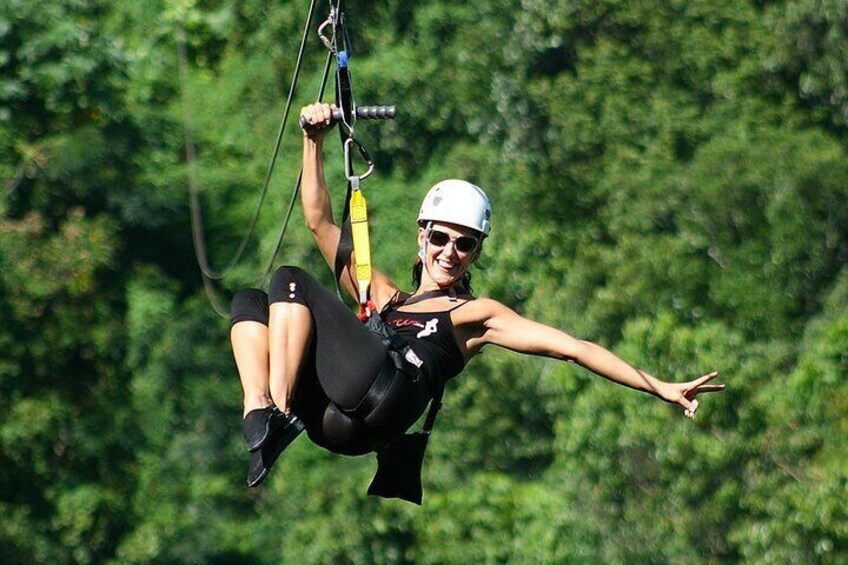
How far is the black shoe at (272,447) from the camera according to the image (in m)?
8.07

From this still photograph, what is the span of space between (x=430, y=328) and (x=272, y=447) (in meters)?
0.76

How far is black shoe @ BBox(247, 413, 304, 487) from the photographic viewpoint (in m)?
8.07

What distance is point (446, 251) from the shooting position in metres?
8.55

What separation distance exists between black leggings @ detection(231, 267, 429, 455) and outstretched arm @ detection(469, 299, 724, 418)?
0.36 meters

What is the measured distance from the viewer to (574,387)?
79.2 feet

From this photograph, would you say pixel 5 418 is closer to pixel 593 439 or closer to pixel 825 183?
pixel 593 439

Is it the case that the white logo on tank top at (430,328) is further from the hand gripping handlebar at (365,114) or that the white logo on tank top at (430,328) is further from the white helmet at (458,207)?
the hand gripping handlebar at (365,114)

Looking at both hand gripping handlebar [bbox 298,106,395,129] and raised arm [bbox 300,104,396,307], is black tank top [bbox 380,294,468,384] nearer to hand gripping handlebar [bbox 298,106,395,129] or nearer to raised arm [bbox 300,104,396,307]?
raised arm [bbox 300,104,396,307]

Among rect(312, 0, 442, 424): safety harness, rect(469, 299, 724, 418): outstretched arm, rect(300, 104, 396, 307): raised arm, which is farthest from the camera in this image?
rect(300, 104, 396, 307): raised arm

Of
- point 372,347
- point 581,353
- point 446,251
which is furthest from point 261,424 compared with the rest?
point 581,353

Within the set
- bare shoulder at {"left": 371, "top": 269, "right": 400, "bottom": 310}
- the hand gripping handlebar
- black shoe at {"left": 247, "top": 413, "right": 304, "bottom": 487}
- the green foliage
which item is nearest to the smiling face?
bare shoulder at {"left": 371, "top": 269, "right": 400, "bottom": 310}

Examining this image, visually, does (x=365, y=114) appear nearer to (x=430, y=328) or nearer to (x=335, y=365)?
(x=430, y=328)

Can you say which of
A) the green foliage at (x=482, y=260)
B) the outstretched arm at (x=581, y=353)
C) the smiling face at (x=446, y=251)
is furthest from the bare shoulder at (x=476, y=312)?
the green foliage at (x=482, y=260)

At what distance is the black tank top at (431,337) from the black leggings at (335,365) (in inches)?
3.8
